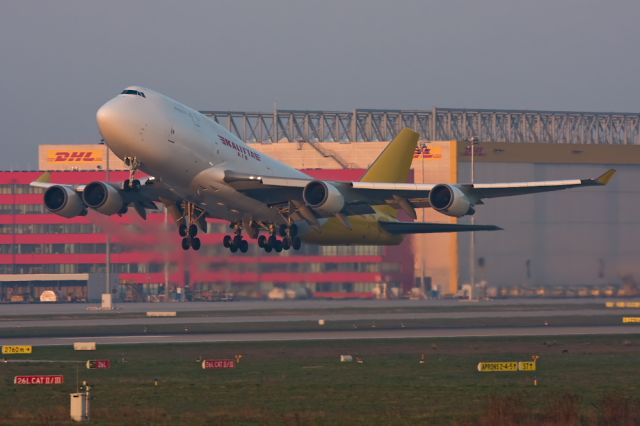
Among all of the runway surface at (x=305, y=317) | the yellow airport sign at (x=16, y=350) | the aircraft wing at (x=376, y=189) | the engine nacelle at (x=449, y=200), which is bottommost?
the yellow airport sign at (x=16, y=350)

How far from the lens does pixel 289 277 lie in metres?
106

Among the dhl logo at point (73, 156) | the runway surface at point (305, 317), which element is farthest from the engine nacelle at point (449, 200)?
the dhl logo at point (73, 156)

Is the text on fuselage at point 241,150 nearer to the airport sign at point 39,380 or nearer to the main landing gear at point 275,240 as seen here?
the main landing gear at point 275,240

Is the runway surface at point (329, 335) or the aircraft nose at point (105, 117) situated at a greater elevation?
the aircraft nose at point (105, 117)

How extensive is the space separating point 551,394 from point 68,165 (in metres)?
138

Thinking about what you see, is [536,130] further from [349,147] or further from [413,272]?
[413,272]

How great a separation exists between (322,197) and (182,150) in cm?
884

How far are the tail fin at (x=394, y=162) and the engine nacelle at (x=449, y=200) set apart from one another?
13121 mm

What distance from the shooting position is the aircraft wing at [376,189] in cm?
5912

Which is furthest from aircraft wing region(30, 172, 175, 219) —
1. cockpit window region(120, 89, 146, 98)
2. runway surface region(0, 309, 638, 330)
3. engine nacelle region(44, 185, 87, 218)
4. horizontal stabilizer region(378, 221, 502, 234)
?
runway surface region(0, 309, 638, 330)

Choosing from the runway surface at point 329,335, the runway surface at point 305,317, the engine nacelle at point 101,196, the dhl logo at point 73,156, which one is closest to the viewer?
the engine nacelle at point 101,196

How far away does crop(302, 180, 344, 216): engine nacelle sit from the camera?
196 ft

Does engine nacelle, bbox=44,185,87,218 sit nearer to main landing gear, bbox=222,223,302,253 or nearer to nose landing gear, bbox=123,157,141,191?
main landing gear, bbox=222,223,302,253

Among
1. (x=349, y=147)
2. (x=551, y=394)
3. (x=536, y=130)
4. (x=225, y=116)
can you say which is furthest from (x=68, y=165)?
(x=551, y=394)
